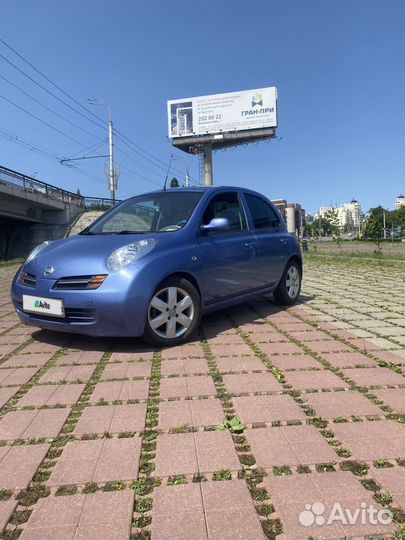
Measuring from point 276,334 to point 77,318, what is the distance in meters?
2.00

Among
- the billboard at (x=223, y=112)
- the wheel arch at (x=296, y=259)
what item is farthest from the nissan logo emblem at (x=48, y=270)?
the billboard at (x=223, y=112)

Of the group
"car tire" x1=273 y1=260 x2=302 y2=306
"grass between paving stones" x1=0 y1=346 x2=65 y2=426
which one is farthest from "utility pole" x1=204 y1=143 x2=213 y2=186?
"grass between paving stones" x1=0 y1=346 x2=65 y2=426

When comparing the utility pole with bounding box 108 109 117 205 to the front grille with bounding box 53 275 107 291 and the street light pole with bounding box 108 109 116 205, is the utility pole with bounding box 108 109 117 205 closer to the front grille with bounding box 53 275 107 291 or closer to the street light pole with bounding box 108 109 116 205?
the street light pole with bounding box 108 109 116 205

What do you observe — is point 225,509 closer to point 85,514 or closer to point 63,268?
point 85,514

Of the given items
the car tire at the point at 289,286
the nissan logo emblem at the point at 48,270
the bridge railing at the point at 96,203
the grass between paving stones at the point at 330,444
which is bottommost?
the grass between paving stones at the point at 330,444

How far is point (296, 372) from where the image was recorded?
3.29 meters

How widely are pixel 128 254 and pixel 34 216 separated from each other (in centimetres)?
3058

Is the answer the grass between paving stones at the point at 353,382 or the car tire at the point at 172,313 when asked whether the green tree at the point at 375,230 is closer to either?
the grass between paving stones at the point at 353,382

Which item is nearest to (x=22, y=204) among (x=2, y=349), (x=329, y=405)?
(x=2, y=349)

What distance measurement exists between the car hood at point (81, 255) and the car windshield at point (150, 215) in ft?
1.08

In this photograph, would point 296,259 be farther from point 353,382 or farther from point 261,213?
point 353,382

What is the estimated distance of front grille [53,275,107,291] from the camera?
370 centimetres

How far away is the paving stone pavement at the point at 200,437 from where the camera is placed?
169 centimetres

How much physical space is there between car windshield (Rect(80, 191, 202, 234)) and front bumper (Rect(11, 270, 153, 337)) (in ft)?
2.85
